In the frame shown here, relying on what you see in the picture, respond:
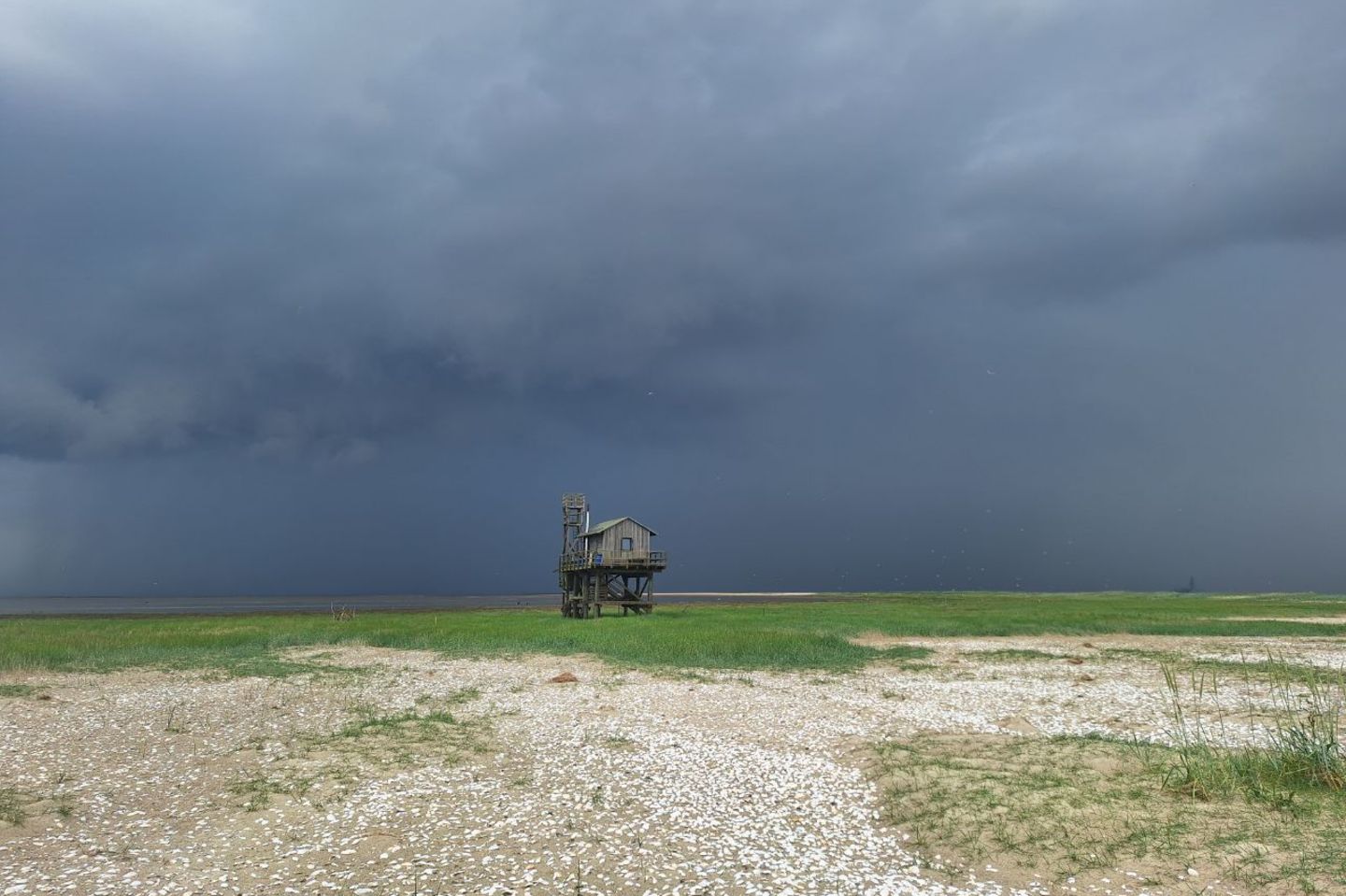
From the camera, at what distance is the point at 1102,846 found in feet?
36.0

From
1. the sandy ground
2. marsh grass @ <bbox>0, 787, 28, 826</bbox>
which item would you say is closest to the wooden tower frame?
the sandy ground

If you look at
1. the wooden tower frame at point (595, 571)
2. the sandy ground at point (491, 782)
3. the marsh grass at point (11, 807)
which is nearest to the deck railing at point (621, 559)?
the wooden tower frame at point (595, 571)

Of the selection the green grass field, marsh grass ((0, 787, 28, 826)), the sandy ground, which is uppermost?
marsh grass ((0, 787, 28, 826))

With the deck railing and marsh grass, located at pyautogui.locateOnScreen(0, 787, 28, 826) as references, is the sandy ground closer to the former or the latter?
marsh grass, located at pyautogui.locateOnScreen(0, 787, 28, 826)

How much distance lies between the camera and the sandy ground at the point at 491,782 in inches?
407

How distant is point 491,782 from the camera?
48.8 ft

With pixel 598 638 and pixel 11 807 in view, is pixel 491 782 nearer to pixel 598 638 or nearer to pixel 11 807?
pixel 11 807

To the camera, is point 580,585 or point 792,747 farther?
point 580,585

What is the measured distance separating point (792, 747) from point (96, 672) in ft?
104

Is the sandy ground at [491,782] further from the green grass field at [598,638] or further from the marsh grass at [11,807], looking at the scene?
the green grass field at [598,638]

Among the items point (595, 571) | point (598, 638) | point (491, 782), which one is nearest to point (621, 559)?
point (595, 571)

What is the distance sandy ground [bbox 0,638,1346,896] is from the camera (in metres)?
10.3

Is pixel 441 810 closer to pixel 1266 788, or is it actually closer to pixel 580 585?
pixel 1266 788

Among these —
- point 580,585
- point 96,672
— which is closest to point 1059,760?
point 96,672
